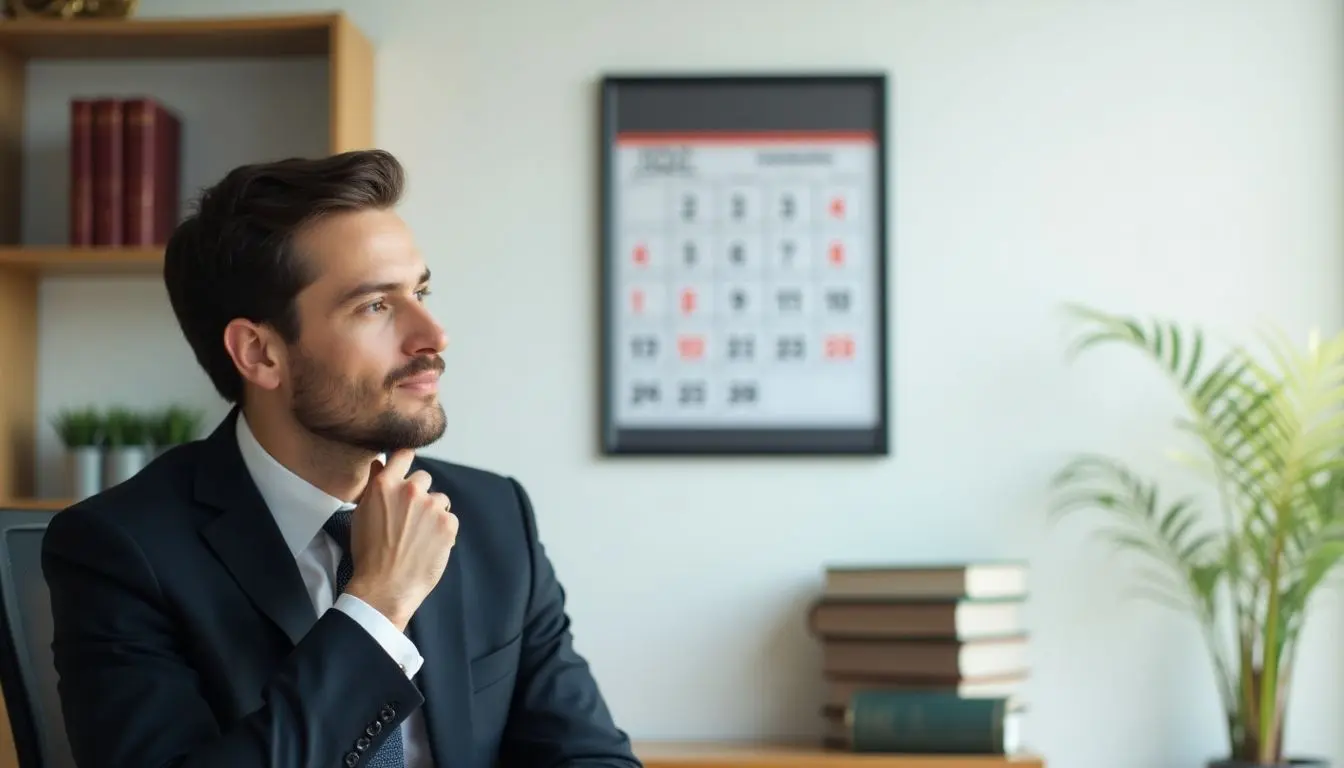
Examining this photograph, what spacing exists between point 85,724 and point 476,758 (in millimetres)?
449

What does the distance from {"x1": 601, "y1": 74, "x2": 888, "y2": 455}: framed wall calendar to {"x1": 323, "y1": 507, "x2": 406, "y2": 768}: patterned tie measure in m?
1.25

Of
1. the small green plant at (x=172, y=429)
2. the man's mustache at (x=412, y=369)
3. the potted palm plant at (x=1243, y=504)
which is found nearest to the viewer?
the man's mustache at (x=412, y=369)

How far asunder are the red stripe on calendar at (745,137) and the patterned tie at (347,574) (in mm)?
1432

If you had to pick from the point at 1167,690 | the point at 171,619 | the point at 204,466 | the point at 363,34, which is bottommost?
the point at 1167,690

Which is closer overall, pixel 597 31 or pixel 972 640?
pixel 972 640

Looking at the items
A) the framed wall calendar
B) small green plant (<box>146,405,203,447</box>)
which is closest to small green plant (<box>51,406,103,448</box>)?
small green plant (<box>146,405,203,447</box>)

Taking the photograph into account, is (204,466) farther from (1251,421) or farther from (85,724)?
(1251,421)

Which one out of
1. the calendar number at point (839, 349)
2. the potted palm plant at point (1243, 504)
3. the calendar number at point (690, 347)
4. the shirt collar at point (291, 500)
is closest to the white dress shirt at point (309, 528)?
the shirt collar at point (291, 500)

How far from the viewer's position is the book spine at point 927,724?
2.62 m

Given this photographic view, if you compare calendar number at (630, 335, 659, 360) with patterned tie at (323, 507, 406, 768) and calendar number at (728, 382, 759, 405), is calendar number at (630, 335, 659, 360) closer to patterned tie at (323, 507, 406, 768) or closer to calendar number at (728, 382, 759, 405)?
calendar number at (728, 382, 759, 405)

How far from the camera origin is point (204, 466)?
1771 mm

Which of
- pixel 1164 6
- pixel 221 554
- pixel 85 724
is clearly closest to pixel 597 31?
pixel 1164 6

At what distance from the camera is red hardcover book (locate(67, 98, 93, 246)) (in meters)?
2.87

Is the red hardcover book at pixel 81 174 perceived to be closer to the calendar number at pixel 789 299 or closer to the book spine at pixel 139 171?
the book spine at pixel 139 171
